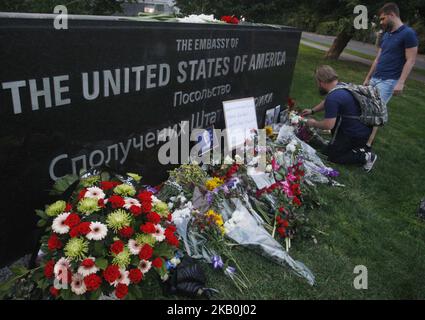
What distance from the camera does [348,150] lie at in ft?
16.2

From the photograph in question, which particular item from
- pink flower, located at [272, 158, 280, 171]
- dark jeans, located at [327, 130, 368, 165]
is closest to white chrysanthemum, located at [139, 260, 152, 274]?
pink flower, located at [272, 158, 280, 171]

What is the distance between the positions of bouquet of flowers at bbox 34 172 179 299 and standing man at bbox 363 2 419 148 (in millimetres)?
4096

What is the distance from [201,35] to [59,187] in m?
2.04

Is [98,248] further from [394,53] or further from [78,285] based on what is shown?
[394,53]

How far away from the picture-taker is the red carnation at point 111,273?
198 centimetres

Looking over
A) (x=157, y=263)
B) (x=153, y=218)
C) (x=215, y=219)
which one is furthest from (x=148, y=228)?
(x=215, y=219)

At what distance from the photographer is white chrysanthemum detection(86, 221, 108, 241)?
2039 mm

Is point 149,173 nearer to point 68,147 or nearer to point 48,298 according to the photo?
point 68,147

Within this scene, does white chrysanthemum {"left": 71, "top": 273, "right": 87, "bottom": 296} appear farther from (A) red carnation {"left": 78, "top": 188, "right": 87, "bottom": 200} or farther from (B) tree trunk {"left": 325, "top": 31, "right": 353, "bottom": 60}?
(B) tree trunk {"left": 325, "top": 31, "right": 353, "bottom": 60}

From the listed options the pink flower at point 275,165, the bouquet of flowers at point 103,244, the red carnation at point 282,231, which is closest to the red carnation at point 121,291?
the bouquet of flowers at point 103,244

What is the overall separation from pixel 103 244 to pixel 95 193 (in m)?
0.37

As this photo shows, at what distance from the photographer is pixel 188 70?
145 inches
